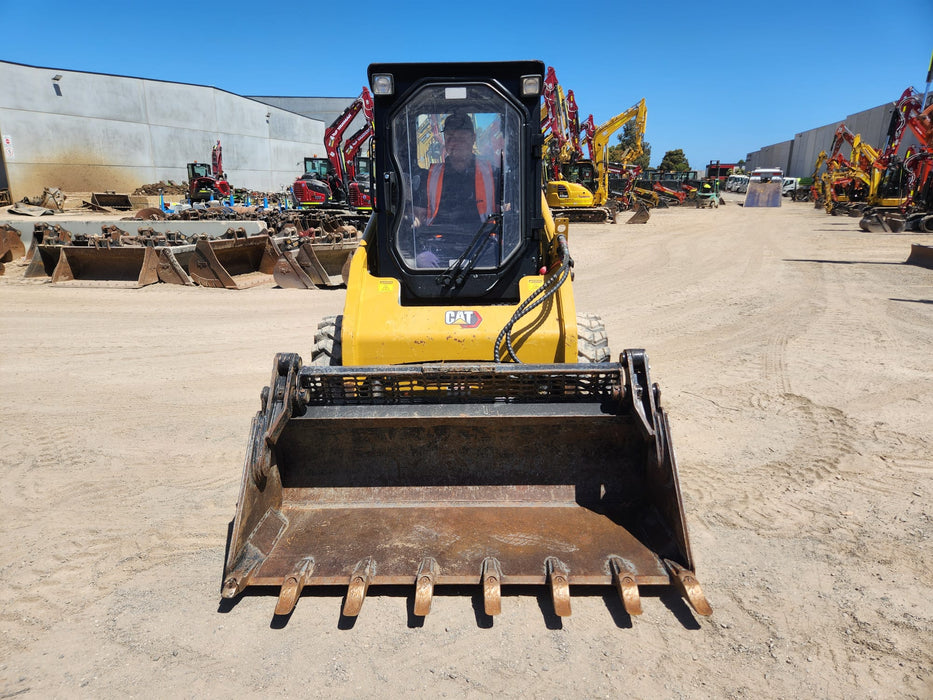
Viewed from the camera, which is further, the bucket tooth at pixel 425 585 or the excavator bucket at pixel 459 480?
the excavator bucket at pixel 459 480

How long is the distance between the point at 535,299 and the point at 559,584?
5.56ft

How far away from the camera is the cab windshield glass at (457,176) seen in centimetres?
362

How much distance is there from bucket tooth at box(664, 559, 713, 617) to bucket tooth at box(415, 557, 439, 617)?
107cm

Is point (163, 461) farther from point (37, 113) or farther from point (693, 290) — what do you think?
point (37, 113)

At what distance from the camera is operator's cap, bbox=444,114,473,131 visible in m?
3.63

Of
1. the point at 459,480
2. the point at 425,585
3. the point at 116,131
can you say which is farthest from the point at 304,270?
the point at 116,131

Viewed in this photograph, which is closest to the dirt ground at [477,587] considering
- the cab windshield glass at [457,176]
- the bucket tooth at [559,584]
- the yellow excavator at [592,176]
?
the bucket tooth at [559,584]

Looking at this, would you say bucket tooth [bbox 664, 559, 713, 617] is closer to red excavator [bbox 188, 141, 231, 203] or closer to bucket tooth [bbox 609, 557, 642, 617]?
bucket tooth [bbox 609, 557, 642, 617]

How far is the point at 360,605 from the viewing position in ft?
8.21

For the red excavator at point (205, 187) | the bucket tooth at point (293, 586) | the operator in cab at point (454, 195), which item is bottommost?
the bucket tooth at point (293, 586)

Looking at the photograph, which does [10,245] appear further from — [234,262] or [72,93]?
[72,93]

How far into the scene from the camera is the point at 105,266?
10.4m

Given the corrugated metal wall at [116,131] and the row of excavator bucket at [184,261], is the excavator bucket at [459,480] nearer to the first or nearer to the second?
the row of excavator bucket at [184,261]

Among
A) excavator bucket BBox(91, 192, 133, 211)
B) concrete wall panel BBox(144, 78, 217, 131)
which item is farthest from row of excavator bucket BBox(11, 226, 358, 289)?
concrete wall panel BBox(144, 78, 217, 131)
